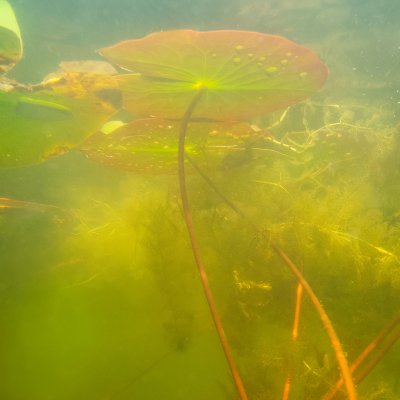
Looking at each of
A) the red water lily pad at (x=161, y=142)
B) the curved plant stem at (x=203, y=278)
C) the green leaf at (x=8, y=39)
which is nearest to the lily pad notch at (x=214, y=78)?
the curved plant stem at (x=203, y=278)

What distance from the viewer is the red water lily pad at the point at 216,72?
2.15m

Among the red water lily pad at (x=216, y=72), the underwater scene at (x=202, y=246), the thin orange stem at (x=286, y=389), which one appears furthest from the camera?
the underwater scene at (x=202, y=246)

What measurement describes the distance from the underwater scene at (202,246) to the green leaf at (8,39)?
0.6 inches

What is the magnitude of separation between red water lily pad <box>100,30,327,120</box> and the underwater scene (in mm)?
18

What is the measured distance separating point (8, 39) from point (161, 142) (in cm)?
185

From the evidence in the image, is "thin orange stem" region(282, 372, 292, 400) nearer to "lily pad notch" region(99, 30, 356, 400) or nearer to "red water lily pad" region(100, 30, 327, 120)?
"lily pad notch" region(99, 30, 356, 400)

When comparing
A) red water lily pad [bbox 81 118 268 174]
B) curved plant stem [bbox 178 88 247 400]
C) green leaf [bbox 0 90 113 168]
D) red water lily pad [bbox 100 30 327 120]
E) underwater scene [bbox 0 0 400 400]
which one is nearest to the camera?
curved plant stem [bbox 178 88 247 400]

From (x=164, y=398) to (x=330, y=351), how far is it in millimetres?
1591

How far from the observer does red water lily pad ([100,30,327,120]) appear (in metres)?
2.15

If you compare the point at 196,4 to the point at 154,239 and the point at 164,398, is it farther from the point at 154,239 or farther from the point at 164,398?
the point at 164,398

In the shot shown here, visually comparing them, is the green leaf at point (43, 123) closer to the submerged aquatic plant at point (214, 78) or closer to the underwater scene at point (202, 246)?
the underwater scene at point (202, 246)

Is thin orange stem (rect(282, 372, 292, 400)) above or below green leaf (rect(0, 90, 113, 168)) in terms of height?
below

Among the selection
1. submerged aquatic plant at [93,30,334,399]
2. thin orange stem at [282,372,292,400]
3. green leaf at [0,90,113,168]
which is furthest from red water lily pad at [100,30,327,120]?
thin orange stem at [282,372,292,400]

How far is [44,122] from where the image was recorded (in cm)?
308
